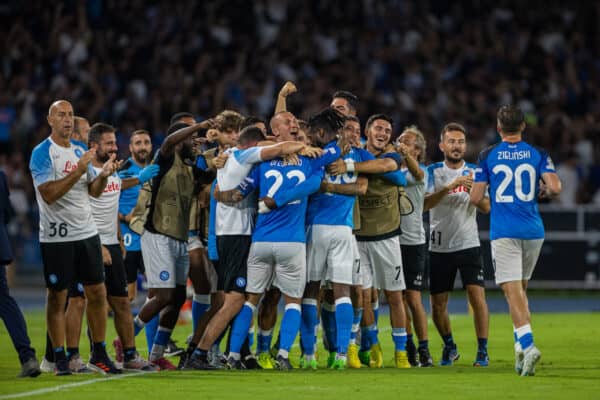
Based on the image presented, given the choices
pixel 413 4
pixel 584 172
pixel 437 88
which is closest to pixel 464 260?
pixel 584 172

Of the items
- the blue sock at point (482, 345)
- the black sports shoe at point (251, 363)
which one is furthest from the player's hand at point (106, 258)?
the blue sock at point (482, 345)

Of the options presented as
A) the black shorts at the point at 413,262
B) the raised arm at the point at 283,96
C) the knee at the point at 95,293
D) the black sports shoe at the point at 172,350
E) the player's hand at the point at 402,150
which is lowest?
the black sports shoe at the point at 172,350

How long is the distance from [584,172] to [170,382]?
16009 mm

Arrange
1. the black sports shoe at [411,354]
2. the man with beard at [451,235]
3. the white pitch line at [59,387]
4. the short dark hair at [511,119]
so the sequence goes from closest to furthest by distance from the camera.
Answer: the white pitch line at [59,387], the short dark hair at [511,119], the black sports shoe at [411,354], the man with beard at [451,235]

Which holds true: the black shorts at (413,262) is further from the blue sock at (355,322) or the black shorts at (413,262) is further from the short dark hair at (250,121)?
the short dark hair at (250,121)

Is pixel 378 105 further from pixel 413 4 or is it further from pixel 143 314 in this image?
pixel 143 314

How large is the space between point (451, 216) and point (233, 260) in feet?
9.57

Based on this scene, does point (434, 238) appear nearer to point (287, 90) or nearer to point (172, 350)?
point (287, 90)

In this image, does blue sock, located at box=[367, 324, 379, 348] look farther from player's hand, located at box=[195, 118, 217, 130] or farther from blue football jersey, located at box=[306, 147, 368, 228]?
player's hand, located at box=[195, 118, 217, 130]

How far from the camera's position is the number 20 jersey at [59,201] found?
10.9 m

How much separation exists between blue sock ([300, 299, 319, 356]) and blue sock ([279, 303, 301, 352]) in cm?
42

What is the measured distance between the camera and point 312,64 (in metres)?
27.5

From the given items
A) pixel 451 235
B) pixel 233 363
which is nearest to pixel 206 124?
pixel 233 363

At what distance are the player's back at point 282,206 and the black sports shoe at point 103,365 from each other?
1853 mm
